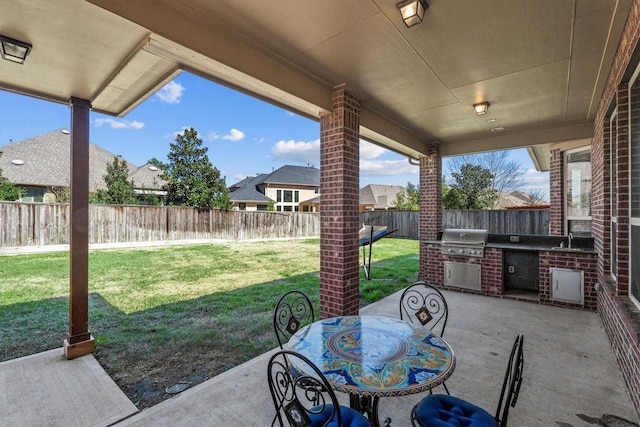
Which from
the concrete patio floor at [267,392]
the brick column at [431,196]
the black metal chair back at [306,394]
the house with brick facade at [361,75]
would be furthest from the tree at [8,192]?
the black metal chair back at [306,394]

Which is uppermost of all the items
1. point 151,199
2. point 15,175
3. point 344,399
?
point 15,175

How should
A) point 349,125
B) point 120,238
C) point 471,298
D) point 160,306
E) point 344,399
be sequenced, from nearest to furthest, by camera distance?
→ point 344,399 → point 349,125 → point 160,306 → point 471,298 → point 120,238

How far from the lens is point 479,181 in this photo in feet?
56.5

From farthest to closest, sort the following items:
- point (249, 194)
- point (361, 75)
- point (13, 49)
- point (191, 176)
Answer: point (249, 194) → point (191, 176) → point (361, 75) → point (13, 49)

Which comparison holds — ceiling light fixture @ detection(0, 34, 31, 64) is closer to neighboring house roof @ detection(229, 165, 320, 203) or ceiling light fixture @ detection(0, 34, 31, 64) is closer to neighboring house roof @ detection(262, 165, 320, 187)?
neighboring house roof @ detection(229, 165, 320, 203)

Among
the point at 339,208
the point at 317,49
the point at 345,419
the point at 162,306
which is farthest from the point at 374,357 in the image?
the point at 162,306

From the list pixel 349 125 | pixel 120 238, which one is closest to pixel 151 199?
pixel 120 238

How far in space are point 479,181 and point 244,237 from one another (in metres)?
13.5

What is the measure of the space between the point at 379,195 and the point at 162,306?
28309 millimetres

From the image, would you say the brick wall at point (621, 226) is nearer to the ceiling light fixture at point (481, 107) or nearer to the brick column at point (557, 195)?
the ceiling light fixture at point (481, 107)

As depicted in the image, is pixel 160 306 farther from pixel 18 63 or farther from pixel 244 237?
pixel 244 237

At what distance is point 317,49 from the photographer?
2797 mm

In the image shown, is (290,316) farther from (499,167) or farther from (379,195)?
(379,195)

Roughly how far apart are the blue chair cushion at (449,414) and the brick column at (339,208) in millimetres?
1878
